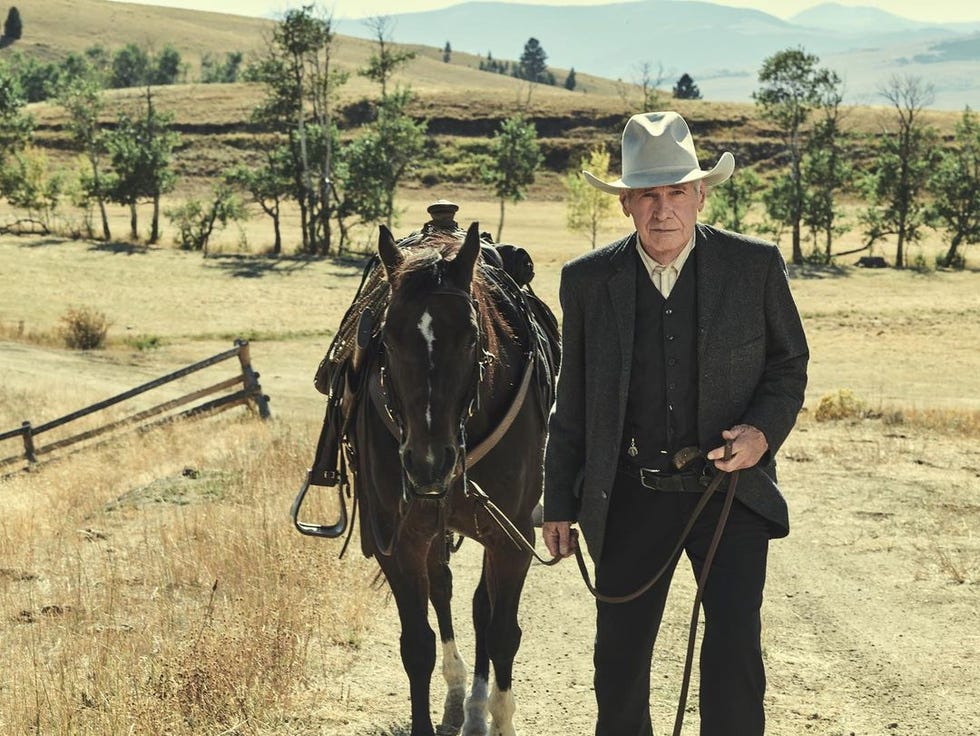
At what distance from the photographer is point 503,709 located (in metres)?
5.65

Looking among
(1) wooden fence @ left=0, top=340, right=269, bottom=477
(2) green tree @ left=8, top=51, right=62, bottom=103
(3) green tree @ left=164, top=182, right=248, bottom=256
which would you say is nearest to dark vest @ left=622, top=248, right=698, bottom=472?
(1) wooden fence @ left=0, top=340, right=269, bottom=477

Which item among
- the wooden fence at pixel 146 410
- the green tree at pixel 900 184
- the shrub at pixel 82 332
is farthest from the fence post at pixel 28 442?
the green tree at pixel 900 184

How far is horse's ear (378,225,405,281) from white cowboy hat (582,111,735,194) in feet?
3.37

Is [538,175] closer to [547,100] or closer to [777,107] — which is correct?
[547,100]

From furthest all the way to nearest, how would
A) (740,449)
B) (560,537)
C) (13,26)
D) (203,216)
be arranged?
(13,26) → (203,216) → (560,537) → (740,449)

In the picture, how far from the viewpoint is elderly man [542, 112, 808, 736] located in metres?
3.78

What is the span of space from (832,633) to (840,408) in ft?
31.1

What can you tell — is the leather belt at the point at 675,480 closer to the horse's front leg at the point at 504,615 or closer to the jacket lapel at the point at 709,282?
the jacket lapel at the point at 709,282

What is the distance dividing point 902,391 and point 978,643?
19547mm

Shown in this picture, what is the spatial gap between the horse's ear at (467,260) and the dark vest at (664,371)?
948 millimetres

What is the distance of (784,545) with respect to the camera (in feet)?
30.5

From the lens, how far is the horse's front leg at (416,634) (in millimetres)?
5332

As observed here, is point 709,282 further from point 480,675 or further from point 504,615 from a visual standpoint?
Result: point 480,675

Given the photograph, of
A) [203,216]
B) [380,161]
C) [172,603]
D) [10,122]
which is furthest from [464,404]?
[10,122]
